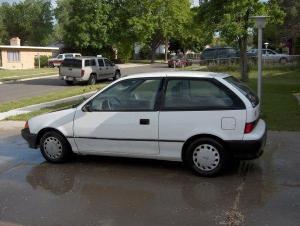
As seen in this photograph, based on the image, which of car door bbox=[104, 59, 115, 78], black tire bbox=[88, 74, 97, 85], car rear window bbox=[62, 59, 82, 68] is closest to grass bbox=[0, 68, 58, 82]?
car rear window bbox=[62, 59, 82, 68]

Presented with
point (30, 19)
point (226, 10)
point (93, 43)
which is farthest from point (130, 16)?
point (226, 10)

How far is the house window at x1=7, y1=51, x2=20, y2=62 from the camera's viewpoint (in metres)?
54.6

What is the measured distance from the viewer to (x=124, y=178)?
7465mm

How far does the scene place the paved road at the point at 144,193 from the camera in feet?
18.8

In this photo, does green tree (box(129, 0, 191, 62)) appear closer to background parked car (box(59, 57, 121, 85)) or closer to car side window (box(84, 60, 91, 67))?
background parked car (box(59, 57, 121, 85))

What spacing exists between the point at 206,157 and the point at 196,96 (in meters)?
0.88

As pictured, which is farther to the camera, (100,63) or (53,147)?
(100,63)

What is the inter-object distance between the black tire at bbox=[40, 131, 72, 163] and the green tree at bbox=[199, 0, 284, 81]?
19056mm

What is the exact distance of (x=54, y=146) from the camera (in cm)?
834

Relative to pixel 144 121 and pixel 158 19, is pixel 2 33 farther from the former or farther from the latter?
pixel 144 121

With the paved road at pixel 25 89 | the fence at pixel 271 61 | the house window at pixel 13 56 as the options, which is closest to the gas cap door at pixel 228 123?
the paved road at pixel 25 89

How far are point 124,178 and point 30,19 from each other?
81.0 metres

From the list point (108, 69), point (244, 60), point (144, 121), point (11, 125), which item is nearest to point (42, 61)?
point (108, 69)

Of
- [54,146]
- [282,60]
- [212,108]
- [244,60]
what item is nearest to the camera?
[212,108]
